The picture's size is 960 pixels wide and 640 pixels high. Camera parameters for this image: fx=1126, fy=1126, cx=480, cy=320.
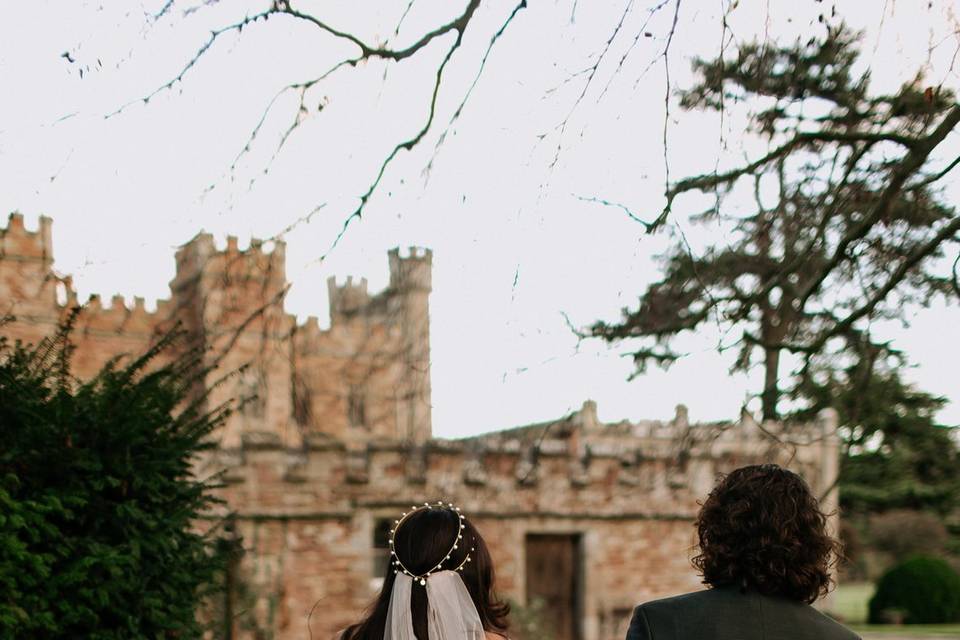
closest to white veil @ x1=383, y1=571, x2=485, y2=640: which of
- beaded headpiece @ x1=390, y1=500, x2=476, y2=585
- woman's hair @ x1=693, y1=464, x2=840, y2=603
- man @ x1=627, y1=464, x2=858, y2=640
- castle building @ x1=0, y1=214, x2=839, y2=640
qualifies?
beaded headpiece @ x1=390, y1=500, x2=476, y2=585

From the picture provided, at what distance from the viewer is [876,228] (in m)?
6.70

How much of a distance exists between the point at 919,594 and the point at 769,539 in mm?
17859

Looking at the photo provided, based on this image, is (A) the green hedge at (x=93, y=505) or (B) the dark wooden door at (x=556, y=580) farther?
(B) the dark wooden door at (x=556, y=580)

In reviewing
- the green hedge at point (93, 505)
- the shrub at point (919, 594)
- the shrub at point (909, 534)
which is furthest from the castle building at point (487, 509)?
the shrub at point (909, 534)

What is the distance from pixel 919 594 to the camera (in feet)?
60.9

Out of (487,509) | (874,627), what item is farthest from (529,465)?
(874,627)

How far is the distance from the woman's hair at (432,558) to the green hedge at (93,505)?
2.11 meters

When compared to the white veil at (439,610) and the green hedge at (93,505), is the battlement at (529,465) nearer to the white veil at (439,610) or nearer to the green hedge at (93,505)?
the green hedge at (93,505)

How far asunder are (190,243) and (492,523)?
30.5 ft

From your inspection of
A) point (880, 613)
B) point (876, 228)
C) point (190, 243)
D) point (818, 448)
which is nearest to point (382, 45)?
point (190, 243)

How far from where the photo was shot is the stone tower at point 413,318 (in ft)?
19.2

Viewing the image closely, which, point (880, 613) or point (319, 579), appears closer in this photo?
point (319, 579)

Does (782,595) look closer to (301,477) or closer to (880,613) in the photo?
(301,477)

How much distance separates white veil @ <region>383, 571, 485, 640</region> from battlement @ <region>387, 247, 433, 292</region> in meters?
2.81
